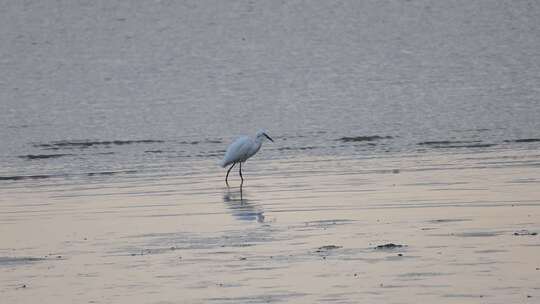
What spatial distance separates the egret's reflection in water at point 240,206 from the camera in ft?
44.4

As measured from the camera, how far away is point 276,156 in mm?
22812

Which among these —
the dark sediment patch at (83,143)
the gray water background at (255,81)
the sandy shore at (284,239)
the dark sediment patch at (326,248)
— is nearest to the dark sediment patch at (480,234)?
the sandy shore at (284,239)

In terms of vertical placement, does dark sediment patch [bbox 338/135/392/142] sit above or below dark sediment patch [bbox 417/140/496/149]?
above

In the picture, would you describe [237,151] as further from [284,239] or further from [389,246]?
[389,246]

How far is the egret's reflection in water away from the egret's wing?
2.17 meters

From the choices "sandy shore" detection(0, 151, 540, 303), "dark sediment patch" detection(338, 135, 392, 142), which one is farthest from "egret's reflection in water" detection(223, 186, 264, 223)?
"dark sediment patch" detection(338, 135, 392, 142)

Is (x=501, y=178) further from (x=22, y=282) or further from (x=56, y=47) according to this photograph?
(x=56, y=47)

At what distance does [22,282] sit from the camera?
31.9 ft

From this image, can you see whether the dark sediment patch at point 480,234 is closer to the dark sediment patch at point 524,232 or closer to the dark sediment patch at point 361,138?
the dark sediment patch at point 524,232

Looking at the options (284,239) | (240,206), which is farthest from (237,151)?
(284,239)

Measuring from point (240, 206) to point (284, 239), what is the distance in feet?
11.6

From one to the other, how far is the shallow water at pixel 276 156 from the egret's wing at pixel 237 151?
34cm

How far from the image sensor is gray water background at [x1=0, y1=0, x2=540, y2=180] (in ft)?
81.8

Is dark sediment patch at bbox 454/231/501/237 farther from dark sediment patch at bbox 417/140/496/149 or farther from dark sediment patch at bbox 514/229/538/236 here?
dark sediment patch at bbox 417/140/496/149
